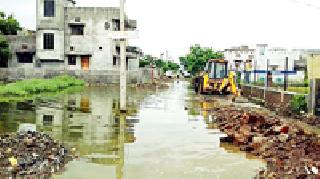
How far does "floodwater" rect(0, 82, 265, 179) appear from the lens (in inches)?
389

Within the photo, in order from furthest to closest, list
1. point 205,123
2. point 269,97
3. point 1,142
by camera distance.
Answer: point 269,97 → point 205,123 → point 1,142

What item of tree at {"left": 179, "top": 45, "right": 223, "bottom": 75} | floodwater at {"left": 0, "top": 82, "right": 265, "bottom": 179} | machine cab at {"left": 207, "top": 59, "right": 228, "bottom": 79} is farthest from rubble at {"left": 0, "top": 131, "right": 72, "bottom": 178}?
tree at {"left": 179, "top": 45, "right": 223, "bottom": 75}

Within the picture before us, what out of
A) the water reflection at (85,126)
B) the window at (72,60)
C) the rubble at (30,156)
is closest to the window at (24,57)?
the window at (72,60)

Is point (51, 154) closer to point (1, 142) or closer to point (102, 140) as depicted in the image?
point (1, 142)

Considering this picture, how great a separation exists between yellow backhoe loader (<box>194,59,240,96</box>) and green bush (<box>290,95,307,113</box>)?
1337 centimetres

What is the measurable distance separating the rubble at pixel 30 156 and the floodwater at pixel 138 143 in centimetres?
33

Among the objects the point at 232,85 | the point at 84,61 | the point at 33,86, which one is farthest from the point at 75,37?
the point at 232,85

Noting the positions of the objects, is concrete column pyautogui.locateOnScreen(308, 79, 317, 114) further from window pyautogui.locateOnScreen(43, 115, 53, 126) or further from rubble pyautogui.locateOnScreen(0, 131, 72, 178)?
rubble pyautogui.locateOnScreen(0, 131, 72, 178)

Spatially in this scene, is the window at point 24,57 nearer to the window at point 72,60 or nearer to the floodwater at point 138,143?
the window at point 72,60

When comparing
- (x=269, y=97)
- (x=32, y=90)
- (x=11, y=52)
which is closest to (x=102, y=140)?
(x=269, y=97)

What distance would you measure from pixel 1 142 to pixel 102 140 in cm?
275

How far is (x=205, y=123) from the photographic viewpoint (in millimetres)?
18172

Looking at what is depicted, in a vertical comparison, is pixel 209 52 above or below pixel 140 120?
above

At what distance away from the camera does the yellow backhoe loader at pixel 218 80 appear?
35406mm
